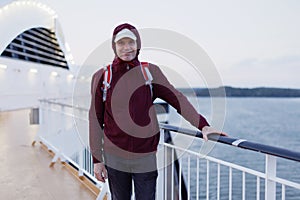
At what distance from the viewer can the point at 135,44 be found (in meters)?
1.24

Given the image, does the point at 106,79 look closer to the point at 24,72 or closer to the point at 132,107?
the point at 132,107

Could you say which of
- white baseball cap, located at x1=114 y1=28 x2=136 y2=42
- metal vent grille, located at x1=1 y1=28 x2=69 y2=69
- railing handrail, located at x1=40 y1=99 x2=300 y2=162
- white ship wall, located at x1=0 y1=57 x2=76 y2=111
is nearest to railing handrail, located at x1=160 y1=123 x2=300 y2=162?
railing handrail, located at x1=40 y1=99 x2=300 y2=162

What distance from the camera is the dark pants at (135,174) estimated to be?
4.12ft

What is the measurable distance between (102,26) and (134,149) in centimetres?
1166

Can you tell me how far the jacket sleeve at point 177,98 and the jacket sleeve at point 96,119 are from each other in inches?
9.8

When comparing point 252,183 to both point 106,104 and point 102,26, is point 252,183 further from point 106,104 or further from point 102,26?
point 102,26

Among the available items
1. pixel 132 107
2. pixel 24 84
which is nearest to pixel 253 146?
pixel 132 107

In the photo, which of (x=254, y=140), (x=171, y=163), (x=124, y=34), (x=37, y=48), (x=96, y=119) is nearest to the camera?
(x=124, y=34)

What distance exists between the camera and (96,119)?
1312 millimetres

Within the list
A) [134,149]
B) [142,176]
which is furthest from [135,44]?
[142,176]

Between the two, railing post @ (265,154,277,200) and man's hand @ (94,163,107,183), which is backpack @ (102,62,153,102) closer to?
man's hand @ (94,163,107,183)

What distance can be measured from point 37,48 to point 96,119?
18.3 m

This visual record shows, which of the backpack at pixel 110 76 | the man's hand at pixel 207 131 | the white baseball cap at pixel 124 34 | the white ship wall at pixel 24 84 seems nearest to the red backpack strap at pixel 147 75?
the backpack at pixel 110 76

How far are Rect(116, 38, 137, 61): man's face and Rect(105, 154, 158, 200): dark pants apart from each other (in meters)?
0.45
